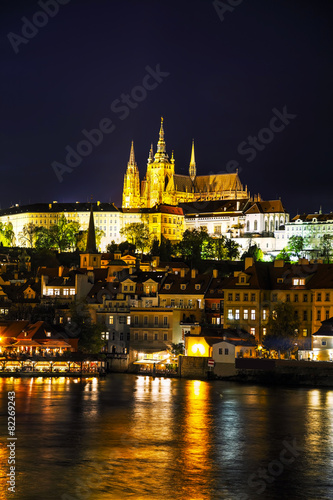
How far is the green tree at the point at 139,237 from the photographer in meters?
160

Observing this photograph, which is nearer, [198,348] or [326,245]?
[198,348]

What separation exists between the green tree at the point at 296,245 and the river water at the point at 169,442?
98.7m

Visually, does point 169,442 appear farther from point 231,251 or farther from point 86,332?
point 231,251

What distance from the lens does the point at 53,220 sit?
19675 cm

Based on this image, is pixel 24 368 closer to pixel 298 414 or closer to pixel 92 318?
pixel 92 318

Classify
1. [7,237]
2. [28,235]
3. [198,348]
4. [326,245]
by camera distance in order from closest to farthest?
[198,348] < [326,245] < [7,237] < [28,235]

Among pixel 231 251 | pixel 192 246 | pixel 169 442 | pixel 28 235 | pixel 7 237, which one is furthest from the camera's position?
pixel 28 235

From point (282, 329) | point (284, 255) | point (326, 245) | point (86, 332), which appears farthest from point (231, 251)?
point (282, 329)

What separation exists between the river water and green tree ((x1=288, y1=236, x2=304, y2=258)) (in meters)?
98.7
